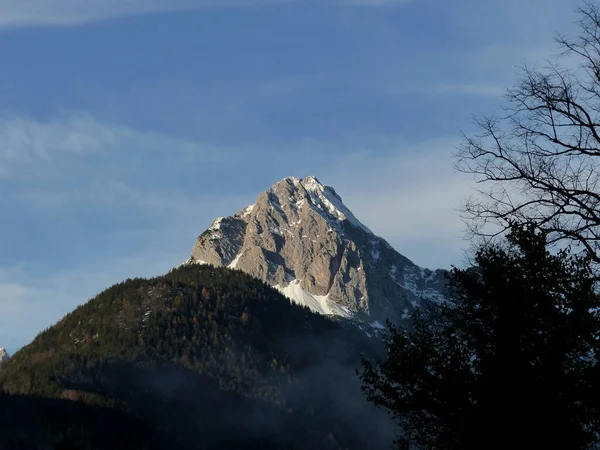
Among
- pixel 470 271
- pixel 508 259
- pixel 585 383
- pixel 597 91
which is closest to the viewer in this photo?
pixel 597 91

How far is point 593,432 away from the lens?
16.0 meters

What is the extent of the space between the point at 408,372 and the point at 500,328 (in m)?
2.18

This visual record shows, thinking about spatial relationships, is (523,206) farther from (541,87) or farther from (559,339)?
(559,339)

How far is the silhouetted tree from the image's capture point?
15.9 meters

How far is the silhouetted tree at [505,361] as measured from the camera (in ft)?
52.1

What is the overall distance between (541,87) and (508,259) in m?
4.17

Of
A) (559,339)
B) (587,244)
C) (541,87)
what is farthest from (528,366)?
(541,87)

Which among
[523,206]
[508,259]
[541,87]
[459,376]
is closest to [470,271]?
[508,259]

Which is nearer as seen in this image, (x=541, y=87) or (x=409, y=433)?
(x=541, y=87)

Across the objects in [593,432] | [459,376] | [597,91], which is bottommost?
[593,432]

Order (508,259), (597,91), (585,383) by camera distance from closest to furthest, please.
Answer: (597,91), (585,383), (508,259)

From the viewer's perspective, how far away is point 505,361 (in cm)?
1666

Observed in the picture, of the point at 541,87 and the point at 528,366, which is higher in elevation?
the point at 541,87

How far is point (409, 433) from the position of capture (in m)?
17.9
